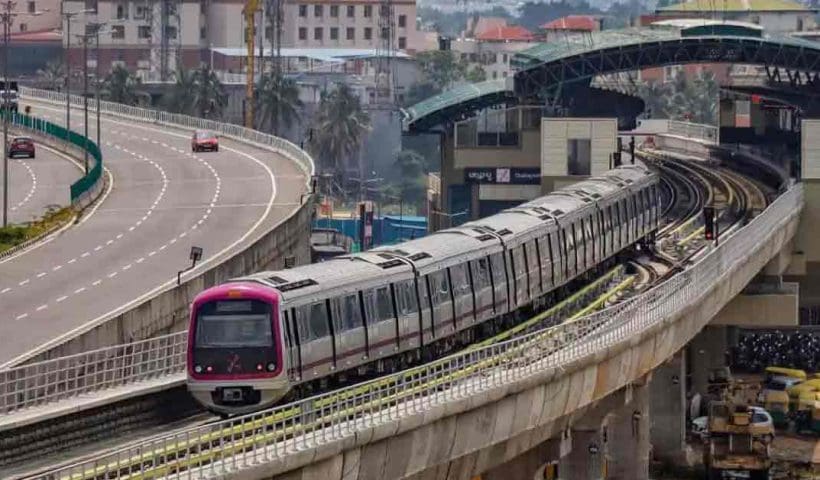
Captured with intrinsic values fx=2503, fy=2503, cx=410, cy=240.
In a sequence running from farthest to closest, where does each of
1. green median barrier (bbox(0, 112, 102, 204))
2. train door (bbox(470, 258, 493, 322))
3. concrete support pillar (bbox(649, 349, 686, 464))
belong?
green median barrier (bbox(0, 112, 102, 204)) < concrete support pillar (bbox(649, 349, 686, 464)) < train door (bbox(470, 258, 493, 322))

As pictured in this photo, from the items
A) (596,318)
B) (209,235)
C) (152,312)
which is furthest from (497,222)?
(209,235)

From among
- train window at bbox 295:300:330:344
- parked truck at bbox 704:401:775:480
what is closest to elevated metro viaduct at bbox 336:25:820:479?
parked truck at bbox 704:401:775:480

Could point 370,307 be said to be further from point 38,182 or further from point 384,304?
point 38,182

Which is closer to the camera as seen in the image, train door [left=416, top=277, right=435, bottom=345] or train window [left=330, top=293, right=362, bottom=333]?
train window [left=330, top=293, right=362, bottom=333]

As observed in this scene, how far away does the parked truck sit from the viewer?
82500mm

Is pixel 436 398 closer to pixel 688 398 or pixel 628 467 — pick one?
pixel 628 467

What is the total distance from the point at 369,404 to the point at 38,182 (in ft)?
219

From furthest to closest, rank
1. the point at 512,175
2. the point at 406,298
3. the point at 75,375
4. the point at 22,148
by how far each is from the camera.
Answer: the point at 512,175 < the point at 22,148 < the point at 406,298 < the point at 75,375

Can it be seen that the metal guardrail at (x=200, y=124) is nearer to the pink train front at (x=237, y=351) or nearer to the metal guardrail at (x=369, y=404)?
the metal guardrail at (x=369, y=404)

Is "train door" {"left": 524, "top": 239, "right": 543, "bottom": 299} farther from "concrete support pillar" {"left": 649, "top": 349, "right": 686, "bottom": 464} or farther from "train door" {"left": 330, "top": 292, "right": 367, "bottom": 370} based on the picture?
"concrete support pillar" {"left": 649, "top": 349, "right": 686, "bottom": 464}

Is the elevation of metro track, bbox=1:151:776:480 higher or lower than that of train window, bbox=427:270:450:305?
lower

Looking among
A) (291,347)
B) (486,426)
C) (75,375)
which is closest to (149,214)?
(486,426)

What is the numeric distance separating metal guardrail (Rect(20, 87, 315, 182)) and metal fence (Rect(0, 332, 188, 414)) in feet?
180

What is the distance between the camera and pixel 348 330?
51.4 metres
